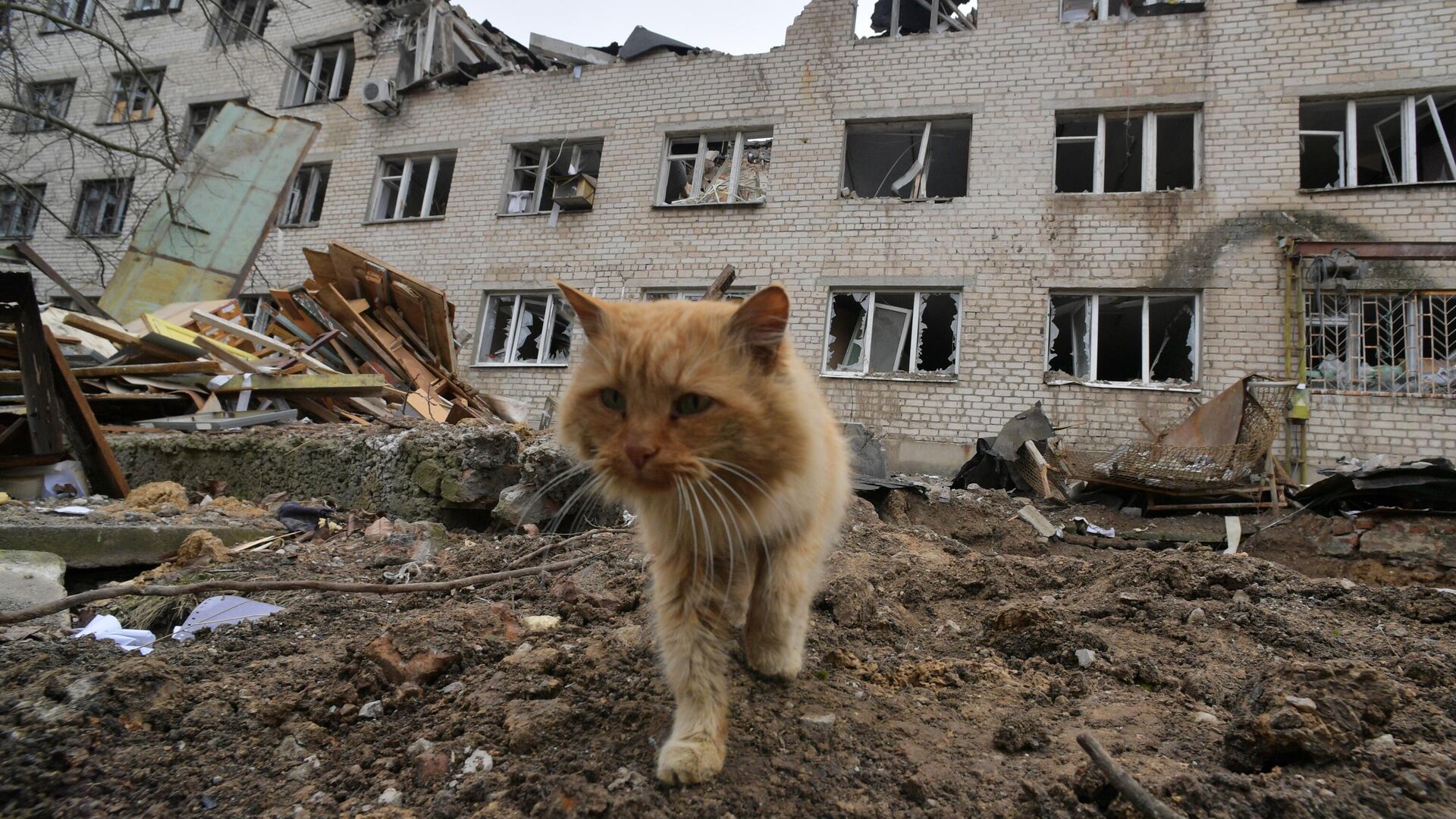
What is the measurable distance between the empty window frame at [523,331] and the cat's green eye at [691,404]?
11.2 m

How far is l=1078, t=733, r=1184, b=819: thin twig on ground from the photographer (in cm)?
138

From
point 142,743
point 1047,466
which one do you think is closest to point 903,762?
point 142,743

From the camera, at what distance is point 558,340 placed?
12969 mm

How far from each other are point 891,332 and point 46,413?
32.5 feet

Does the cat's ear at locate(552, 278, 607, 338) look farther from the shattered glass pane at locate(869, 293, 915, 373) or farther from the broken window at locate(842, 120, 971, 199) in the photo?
the broken window at locate(842, 120, 971, 199)

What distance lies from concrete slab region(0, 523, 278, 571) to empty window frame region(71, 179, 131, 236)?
18685 mm

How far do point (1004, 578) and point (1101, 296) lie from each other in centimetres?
836

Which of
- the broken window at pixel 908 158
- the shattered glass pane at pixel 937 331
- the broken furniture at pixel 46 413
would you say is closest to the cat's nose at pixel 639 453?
the broken furniture at pixel 46 413

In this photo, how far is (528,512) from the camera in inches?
189

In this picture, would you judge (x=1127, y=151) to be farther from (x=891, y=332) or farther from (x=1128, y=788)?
(x=1128, y=788)

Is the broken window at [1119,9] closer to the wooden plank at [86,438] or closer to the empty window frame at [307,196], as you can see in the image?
the wooden plank at [86,438]

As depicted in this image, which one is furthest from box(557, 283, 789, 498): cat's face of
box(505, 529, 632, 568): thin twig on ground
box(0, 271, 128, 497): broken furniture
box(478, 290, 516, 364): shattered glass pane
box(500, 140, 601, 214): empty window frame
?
box(500, 140, 601, 214): empty window frame

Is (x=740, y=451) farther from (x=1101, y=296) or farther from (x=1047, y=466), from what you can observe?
(x=1101, y=296)

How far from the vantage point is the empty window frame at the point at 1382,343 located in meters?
8.87
